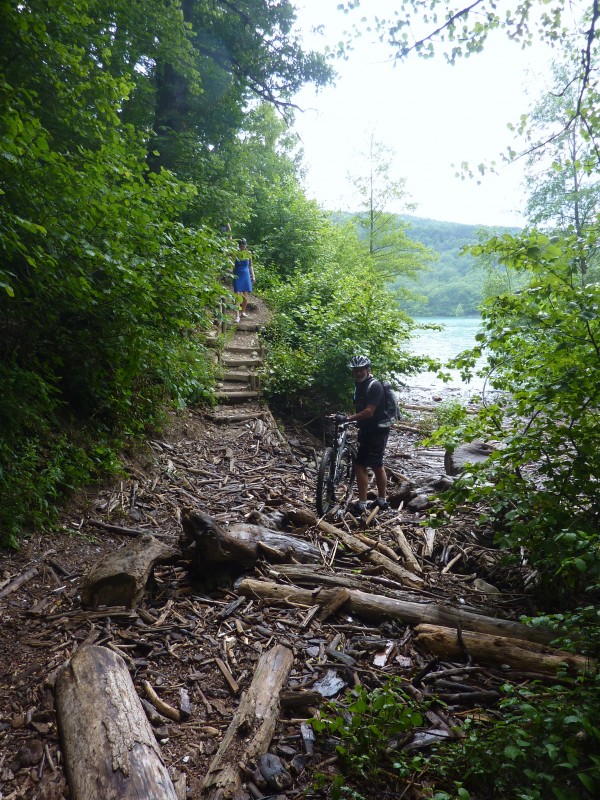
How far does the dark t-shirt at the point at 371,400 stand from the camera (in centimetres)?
677

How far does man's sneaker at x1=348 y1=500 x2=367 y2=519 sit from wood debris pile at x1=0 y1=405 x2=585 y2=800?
0.60 metres

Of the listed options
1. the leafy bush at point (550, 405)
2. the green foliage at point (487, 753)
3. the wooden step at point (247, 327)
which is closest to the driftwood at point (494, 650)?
the green foliage at point (487, 753)

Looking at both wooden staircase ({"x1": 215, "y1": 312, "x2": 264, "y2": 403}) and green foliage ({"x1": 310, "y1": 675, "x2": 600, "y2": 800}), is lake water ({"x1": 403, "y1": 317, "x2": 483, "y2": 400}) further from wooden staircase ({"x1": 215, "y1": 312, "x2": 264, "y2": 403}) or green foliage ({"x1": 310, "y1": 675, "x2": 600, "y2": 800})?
green foliage ({"x1": 310, "y1": 675, "x2": 600, "y2": 800})

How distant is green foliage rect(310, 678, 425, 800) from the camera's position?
231cm

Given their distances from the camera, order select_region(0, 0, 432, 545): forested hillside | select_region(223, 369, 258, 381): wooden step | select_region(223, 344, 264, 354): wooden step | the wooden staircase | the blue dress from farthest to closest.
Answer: the blue dress, select_region(223, 344, 264, 354): wooden step, select_region(223, 369, 258, 381): wooden step, the wooden staircase, select_region(0, 0, 432, 545): forested hillside

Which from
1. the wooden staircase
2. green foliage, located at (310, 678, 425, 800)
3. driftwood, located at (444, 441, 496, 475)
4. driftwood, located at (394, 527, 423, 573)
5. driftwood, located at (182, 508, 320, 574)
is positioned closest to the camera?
green foliage, located at (310, 678, 425, 800)

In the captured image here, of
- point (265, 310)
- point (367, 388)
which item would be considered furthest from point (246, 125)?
point (367, 388)

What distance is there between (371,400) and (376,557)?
249 cm

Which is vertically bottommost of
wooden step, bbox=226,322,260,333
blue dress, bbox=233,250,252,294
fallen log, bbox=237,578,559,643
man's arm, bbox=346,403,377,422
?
fallen log, bbox=237,578,559,643

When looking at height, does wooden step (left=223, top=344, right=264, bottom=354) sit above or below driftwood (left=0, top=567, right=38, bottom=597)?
above

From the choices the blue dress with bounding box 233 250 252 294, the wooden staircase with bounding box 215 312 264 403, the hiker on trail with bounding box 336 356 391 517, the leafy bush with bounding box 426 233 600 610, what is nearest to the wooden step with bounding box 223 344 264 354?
the wooden staircase with bounding box 215 312 264 403

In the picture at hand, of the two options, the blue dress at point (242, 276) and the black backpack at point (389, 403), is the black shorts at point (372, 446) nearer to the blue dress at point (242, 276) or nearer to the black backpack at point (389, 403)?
the black backpack at point (389, 403)

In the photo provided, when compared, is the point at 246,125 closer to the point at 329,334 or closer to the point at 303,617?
the point at 329,334

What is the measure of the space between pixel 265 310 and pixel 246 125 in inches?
229
